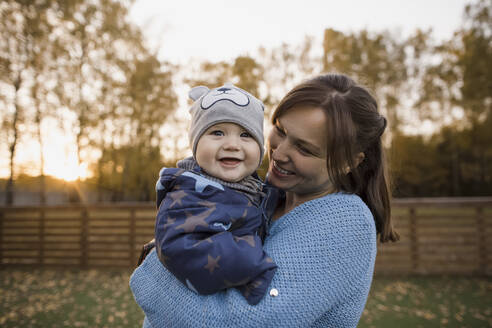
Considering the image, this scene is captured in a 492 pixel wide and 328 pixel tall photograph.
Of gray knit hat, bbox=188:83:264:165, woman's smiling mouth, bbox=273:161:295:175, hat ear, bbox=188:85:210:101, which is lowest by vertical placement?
woman's smiling mouth, bbox=273:161:295:175

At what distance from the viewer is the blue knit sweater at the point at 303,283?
108 centimetres

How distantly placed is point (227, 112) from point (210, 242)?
56cm

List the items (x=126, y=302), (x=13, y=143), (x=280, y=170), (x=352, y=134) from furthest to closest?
1. (x=13, y=143)
2. (x=126, y=302)
3. (x=280, y=170)
4. (x=352, y=134)

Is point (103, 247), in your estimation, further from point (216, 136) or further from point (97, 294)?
point (216, 136)

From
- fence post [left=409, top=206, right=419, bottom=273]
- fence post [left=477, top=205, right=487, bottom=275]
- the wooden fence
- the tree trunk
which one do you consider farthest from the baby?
the tree trunk

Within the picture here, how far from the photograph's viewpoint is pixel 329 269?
1157 millimetres

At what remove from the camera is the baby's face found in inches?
52.6

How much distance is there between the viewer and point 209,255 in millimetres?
1067

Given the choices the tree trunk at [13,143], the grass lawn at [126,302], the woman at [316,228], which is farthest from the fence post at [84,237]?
the woman at [316,228]

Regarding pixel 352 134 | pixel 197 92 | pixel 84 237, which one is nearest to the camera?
pixel 352 134

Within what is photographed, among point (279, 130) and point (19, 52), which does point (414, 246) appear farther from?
point (19, 52)

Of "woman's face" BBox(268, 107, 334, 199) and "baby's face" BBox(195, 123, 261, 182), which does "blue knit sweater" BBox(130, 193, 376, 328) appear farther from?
"baby's face" BBox(195, 123, 261, 182)

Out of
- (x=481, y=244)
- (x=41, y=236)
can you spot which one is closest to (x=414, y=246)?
(x=481, y=244)

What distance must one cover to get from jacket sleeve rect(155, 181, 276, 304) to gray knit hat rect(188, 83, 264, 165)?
0.38m
